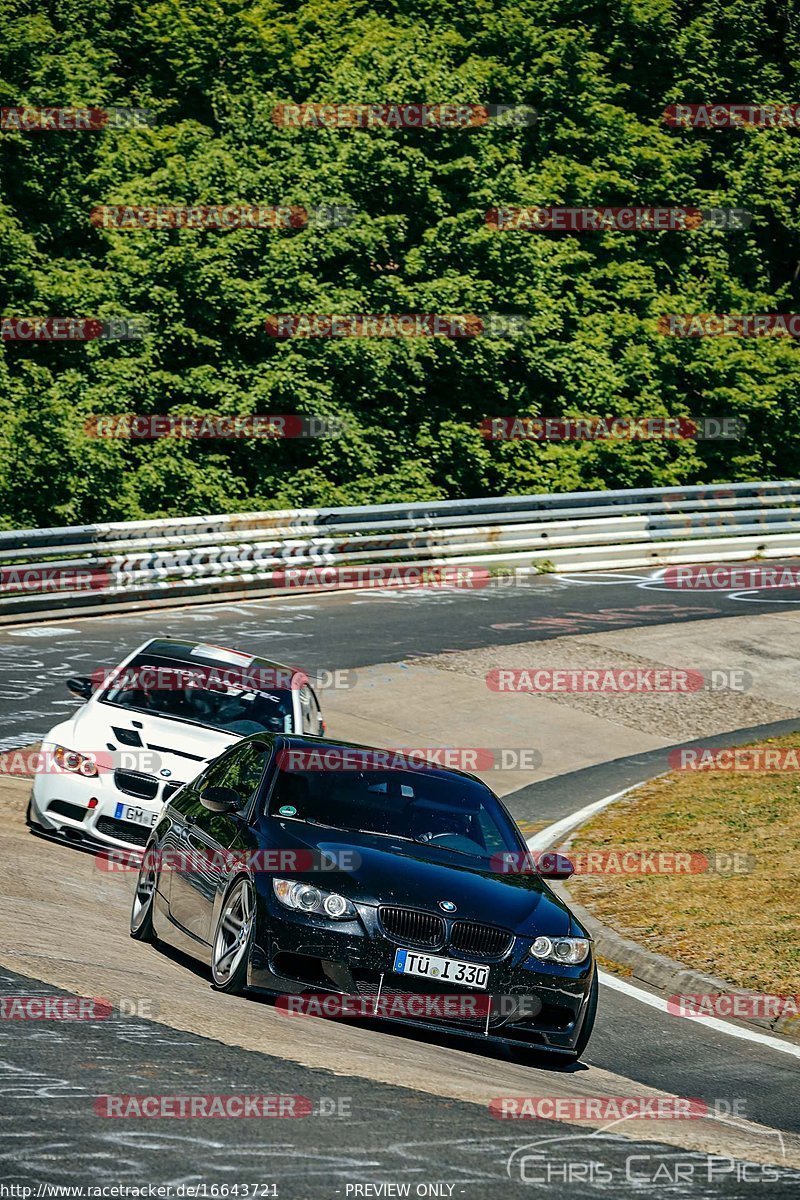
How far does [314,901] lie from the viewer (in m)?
7.79

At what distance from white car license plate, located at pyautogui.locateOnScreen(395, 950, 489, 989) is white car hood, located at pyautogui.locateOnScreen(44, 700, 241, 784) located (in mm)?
4283

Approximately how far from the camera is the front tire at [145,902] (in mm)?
9414

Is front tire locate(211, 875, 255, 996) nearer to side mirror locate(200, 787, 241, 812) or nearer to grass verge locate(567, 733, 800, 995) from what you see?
side mirror locate(200, 787, 241, 812)

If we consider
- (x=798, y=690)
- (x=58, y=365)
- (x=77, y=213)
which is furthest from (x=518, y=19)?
(x=798, y=690)

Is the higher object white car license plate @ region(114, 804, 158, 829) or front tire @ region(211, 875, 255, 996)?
front tire @ region(211, 875, 255, 996)

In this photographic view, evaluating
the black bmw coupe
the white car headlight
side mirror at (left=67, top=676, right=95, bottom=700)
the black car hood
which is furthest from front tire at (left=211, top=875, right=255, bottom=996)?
side mirror at (left=67, top=676, right=95, bottom=700)

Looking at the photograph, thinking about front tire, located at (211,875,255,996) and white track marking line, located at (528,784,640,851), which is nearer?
front tire, located at (211,875,255,996)

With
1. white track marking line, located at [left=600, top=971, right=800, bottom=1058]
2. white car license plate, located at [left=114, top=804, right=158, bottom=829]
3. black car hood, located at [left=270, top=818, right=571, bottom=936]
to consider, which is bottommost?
white track marking line, located at [left=600, top=971, right=800, bottom=1058]

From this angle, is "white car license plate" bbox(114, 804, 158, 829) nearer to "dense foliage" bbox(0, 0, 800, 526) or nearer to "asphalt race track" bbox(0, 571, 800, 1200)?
"asphalt race track" bbox(0, 571, 800, 1200)

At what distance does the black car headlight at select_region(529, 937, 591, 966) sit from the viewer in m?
7.97

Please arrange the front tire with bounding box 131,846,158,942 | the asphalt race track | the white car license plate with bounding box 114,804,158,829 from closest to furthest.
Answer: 1. the asphalt race track
2. the front tire with bounding box 131,846,158,942
3. the white car license plate with bounding box 114,804,158,829

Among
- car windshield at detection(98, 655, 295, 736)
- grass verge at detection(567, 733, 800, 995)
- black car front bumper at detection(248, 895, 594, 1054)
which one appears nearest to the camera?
black car front bumper at detection(248, 895, 594, 1054)

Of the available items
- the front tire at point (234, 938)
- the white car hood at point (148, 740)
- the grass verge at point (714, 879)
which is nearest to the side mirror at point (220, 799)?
the front tire at point (234, 938)

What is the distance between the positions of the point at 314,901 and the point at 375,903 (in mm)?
292
